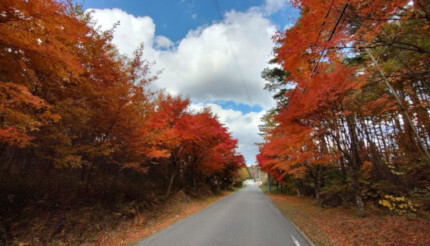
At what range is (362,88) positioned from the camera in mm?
5977

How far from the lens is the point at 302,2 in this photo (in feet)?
18.1

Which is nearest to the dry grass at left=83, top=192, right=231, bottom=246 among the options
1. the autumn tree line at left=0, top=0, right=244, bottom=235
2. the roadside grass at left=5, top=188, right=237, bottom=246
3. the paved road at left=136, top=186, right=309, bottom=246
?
the roadside grass at left=5, top=188, right=237, bottom=246

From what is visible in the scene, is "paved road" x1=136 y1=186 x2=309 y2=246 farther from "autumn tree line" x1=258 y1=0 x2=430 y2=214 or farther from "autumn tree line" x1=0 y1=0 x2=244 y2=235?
"autumn tree line" x1=258 y1=0 x2=430 y2=214

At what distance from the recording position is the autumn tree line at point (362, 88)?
5.13 metres

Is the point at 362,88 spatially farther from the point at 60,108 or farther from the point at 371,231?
the point at 60,108

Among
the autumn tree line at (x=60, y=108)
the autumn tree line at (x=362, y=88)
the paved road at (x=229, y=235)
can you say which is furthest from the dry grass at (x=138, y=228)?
the autumn tree line at (x=362, y=88)

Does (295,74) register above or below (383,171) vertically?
above

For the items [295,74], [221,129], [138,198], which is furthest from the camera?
[221,129]

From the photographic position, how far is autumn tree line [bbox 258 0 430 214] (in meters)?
5.13

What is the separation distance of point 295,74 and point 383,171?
896 cm

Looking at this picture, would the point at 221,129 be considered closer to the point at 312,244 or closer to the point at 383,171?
the point at 383,171

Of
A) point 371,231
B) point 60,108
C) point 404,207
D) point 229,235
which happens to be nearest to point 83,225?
point 60,108

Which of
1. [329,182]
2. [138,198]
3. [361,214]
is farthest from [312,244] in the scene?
[329,182]

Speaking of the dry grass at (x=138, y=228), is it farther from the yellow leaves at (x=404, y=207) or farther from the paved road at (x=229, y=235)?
the yellow leaves at (x=404, y=207)
